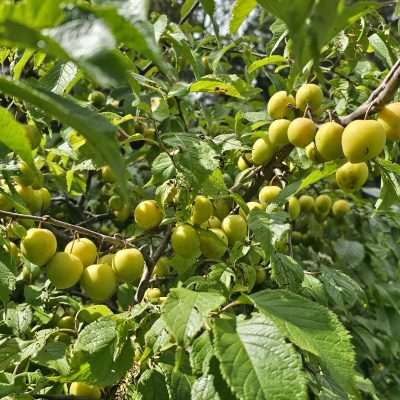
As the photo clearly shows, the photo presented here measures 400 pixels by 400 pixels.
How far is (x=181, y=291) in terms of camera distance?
89 centimetres

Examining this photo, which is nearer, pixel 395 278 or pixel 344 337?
pixel 344 337

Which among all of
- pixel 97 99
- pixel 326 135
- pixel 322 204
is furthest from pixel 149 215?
pixel 322 204

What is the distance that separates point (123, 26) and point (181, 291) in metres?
0.54

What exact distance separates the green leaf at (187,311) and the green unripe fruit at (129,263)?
1.38 feet

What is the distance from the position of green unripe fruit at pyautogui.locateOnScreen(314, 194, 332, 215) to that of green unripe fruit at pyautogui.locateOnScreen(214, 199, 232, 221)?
72 centimetres

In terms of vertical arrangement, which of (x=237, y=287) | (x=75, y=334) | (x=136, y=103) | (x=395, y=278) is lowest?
(x=75, y=334)

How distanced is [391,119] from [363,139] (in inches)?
4.1

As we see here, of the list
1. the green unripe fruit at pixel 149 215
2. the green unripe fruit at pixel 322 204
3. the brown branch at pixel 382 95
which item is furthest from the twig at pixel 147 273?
the green unripe fruit at pixel 322 204

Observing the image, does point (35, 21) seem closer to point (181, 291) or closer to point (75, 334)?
point (181, 291)

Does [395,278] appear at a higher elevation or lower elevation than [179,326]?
lower

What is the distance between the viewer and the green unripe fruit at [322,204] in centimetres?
217

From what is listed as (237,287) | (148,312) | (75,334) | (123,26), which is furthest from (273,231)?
(123,26)

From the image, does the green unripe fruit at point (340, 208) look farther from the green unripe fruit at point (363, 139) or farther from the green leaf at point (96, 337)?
the green leaf at point (96, 337)

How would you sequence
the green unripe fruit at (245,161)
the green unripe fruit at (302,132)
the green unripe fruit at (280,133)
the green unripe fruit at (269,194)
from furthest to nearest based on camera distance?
the green unripe fruit at (245,161) < the green unripe fruit at (269,194) < the green unripe fruit at (280,133) < the green unripe fruit at (302,132)
